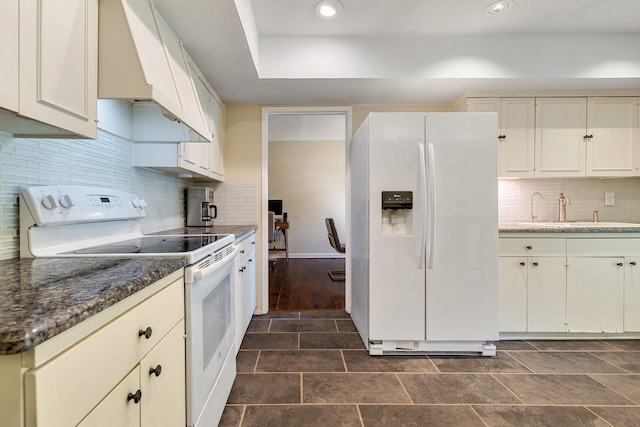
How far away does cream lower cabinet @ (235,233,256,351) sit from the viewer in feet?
6.69

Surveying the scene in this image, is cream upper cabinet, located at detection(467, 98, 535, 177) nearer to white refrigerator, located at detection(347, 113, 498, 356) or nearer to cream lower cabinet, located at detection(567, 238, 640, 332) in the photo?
white refrigerator, located at detection(347, 113, 498, 356)

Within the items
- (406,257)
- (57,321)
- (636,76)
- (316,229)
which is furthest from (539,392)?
(316,229)

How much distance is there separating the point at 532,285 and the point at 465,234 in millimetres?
777

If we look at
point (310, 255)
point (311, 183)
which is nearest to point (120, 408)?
point (310, 255)

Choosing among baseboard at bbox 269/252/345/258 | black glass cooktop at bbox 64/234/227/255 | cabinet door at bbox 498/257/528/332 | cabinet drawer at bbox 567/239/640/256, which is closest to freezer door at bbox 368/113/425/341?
cabinet door at bbox 498/257/528/332

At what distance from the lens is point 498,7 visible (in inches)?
78.5

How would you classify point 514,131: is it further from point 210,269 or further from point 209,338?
point 209,338

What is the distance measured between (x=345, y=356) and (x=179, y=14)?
235 cm

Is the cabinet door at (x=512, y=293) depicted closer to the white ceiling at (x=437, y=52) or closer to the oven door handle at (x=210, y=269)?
the white ceiling at (x=437, y=52)

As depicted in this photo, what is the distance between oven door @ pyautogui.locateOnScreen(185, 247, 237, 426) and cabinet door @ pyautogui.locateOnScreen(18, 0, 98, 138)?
2.15 feet

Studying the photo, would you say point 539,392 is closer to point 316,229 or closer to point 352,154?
point 352,154

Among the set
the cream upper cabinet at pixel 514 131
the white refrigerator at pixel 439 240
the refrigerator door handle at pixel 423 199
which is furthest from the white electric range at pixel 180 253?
the cream upper cabinet at pixel 514 131

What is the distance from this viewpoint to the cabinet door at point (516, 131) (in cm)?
262

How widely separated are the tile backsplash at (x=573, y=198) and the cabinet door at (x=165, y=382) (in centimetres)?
295
